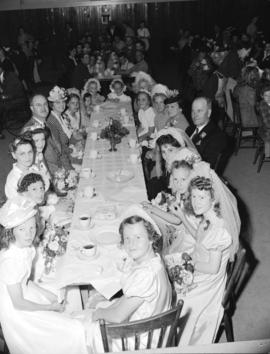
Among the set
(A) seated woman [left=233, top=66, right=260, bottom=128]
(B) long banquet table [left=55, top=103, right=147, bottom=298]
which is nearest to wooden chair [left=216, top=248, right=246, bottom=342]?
(B) long banquet table [left=55, top=103, right=147, bottom=298]

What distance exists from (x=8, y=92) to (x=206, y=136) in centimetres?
462

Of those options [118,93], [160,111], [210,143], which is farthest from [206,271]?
[118,93]

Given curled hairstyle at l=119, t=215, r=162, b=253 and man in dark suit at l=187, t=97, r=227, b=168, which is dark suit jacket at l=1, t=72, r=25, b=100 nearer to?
man in dark suit at l=187, t=97, r=227, b=168

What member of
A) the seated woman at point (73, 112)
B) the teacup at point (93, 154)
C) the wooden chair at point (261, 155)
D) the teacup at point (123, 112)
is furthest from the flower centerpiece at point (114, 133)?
the wooden chair at point (261, 155)

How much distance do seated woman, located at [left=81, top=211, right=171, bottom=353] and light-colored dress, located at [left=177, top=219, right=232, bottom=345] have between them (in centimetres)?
38

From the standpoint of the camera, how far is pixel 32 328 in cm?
217

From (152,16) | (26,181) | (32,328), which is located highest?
(152,16)

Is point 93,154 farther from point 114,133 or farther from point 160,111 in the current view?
point 160,111

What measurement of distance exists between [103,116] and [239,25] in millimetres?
10320

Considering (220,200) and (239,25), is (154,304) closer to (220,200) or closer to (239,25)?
(220,200)

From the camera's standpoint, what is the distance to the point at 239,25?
14.2 m

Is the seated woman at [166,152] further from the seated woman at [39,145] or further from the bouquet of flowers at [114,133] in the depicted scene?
the seated woman at [39,145]

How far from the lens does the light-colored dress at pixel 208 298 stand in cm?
247

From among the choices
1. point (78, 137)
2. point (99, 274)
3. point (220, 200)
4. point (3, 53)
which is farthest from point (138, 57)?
point (99, 274)
